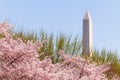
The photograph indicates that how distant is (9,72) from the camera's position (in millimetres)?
5145

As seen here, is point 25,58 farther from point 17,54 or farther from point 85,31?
point 85,31

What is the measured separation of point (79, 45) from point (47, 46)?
198 cm

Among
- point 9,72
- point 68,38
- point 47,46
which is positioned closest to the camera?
point 9,72

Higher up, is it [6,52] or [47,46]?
[6,52]

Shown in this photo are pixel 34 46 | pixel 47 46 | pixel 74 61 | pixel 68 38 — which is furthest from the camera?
pixel 68 38

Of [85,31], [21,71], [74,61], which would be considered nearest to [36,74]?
[21,71]

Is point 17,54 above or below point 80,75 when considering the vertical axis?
above

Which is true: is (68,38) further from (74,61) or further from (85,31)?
(74,61)

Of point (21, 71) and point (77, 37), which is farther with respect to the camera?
point (77, 37)

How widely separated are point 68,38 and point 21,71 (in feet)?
29.3

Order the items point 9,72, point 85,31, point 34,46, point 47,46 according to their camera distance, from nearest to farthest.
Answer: point 9,72 < point 34,46 < point 47,46 < point 85,31

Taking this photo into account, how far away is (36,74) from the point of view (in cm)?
523

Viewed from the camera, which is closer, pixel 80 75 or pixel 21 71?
pixel 21 71

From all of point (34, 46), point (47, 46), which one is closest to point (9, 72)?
point (34, 46)
